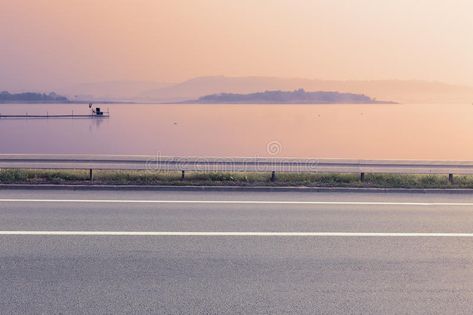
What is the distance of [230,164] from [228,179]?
1.18m

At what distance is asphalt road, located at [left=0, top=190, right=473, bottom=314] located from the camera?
529 centimetres

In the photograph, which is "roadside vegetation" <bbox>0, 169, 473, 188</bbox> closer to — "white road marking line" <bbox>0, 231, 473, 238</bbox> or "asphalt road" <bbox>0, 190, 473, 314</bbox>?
"asphalt road" <bbox>0, 190, 473, 314</bbox>

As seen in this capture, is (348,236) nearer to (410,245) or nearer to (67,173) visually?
(410,245)

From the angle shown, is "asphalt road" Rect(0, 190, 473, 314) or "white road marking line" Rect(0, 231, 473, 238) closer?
"asphalt road" Rect(0, 190, 473, 314)

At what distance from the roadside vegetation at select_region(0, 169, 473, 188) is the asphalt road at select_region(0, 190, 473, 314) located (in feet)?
8.78

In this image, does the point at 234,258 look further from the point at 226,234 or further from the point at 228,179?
the point at 228,179

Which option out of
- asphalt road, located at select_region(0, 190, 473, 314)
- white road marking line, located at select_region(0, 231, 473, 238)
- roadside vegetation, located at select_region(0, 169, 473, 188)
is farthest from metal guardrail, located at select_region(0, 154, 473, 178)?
white road marking line, located at select_region(0, 231, 473, 238)

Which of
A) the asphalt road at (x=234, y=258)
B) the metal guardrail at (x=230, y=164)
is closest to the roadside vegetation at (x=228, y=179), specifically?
the metal guardrail at (x=230, y=164)

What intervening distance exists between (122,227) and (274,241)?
114 inches

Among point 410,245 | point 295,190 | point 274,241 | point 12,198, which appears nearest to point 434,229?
point 410,245

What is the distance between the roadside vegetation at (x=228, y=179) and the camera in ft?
45.4

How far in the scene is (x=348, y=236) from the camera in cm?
816

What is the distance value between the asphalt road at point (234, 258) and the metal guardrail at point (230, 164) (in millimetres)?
4029

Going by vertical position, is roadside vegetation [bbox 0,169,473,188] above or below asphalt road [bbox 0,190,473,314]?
above
